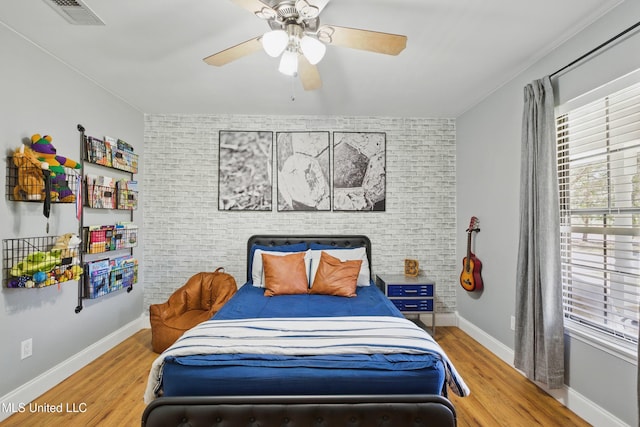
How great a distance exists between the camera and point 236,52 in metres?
1.89

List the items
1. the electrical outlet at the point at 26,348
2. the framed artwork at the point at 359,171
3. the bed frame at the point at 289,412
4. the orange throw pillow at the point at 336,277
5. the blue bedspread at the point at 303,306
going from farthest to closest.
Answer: the framed artwork at the point at 359,171
the orange throw pillow at the point at 336,277
the blue bedspread at the point at 303,306
the electrical outlet at the point at 26,348
the bed frame at the point at 289,412

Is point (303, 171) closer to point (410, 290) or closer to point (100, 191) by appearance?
point (410, 290)

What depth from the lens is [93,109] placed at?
2.92 meters

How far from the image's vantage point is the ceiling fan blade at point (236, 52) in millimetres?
1813

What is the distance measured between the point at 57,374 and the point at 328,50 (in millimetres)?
3393

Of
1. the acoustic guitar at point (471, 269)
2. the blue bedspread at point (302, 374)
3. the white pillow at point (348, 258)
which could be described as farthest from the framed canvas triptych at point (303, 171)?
the blue bedspread at point (302, 374)

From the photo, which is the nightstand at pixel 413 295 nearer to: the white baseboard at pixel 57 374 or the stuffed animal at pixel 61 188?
the white baseboard at pixel 57 374

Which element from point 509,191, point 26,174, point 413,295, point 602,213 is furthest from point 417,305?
point 26,174

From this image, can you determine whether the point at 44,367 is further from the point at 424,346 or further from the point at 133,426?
the point at 424,346

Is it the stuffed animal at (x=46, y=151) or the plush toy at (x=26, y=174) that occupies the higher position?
the stuffed animal at (x=46, y=151)

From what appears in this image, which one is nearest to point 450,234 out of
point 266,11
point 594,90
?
point 594,90

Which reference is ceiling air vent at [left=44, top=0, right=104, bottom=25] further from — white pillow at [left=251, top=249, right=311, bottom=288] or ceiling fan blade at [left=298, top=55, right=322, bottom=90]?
white pillow at [left=251, top=249, right=311, bottom=288]

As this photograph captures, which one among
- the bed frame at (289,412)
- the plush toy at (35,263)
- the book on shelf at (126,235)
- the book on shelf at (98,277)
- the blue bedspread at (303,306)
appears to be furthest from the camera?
the book on shelf at (126,235)

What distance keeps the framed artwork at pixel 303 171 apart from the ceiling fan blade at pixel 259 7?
220cm
